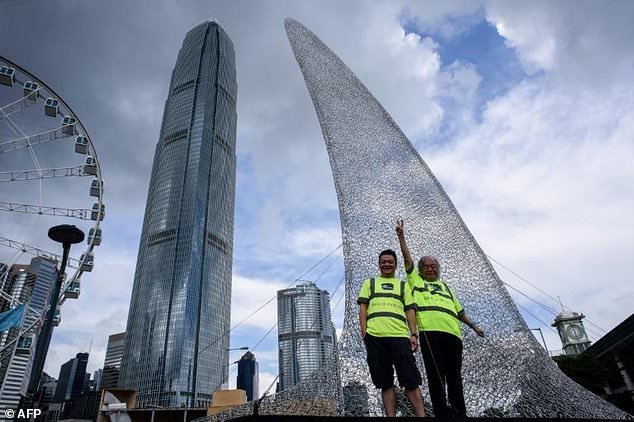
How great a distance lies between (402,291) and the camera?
4.16m

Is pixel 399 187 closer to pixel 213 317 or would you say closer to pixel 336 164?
pixel 336 164

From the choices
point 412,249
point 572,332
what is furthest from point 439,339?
point 572,332

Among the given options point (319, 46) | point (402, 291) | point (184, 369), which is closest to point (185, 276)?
point (184, 369)

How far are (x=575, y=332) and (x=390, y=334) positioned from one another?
59826 mm

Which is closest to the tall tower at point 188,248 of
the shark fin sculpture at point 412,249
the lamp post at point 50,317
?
the lamp post at point 50,317

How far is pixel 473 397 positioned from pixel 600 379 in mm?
25130

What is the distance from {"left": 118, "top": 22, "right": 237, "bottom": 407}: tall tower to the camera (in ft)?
280

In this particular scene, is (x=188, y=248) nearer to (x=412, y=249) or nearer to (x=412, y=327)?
(x=412, y=249)

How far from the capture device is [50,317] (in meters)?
8.64

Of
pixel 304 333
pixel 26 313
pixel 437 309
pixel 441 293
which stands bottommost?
pixel 437 309

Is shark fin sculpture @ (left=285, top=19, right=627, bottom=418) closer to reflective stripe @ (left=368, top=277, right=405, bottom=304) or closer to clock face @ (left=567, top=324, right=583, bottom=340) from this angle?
reflective stripe @ (left=368, top=277, right=405, bottom=304)

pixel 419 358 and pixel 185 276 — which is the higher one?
pixel 185 276

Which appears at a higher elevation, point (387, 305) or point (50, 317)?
point (50, 317)

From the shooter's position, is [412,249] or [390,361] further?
[412,249]
